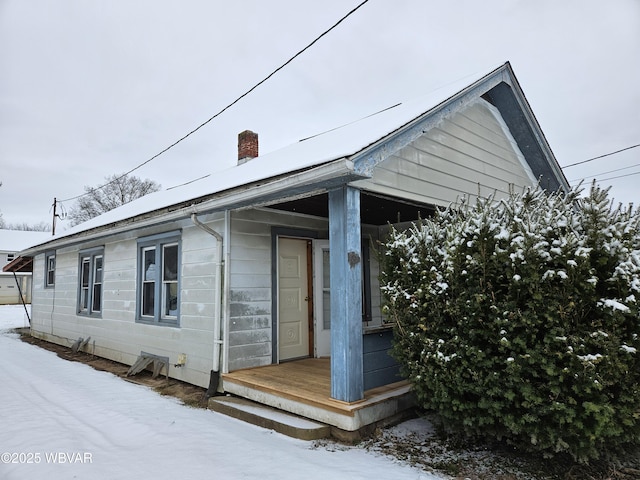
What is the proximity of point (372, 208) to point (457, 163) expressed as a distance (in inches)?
58.9

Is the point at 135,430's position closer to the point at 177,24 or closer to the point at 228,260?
the point at 228,260

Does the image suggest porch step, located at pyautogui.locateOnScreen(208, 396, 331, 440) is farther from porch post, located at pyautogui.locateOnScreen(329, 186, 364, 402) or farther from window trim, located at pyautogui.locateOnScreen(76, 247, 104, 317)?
window trim, located at pyautogui.locateOnScreen(76, 247, 104, 317)

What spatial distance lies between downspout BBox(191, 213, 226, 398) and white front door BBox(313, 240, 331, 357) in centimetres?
175

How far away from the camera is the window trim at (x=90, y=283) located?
9344mm

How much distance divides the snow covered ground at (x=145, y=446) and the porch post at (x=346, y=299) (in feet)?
2.08

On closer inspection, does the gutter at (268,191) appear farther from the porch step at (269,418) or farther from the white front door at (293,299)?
the porch step at (269,418)

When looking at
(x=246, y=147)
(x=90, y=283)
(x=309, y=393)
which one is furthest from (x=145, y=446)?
(x=246, y=147)

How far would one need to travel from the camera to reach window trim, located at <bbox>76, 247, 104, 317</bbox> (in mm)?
9344

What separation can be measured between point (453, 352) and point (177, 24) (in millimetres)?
8651

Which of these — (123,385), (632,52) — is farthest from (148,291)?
(632,52)

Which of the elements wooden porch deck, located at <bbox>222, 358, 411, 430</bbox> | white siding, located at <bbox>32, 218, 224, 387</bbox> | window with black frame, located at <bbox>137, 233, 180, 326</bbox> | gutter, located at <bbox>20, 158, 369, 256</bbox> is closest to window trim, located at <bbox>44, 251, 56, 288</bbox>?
white siding, located at <bbox>32, 218, 224, 387</bbox>

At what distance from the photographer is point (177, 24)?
28.1 ft

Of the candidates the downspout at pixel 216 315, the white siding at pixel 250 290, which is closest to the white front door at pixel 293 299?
the white siding at pixel 250 290

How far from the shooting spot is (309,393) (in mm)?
4512
